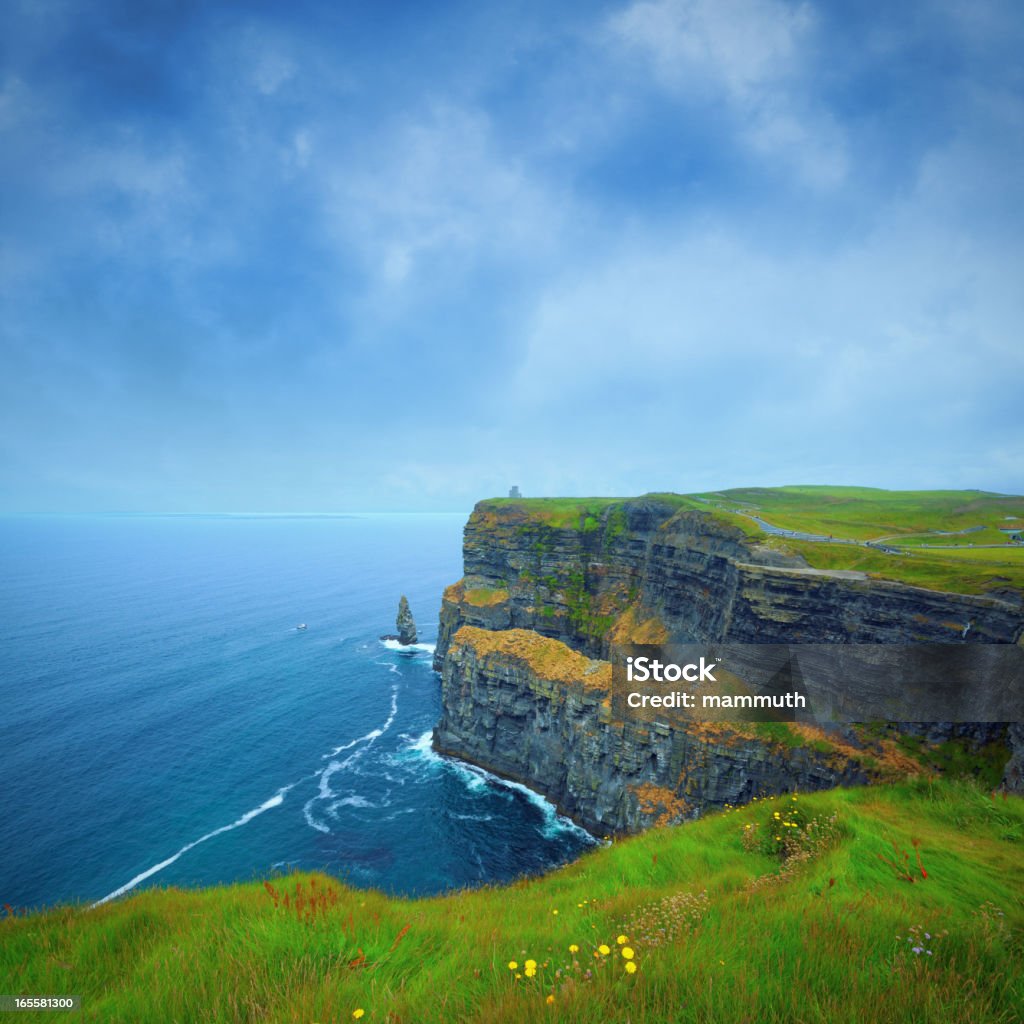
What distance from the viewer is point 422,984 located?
4.25 m

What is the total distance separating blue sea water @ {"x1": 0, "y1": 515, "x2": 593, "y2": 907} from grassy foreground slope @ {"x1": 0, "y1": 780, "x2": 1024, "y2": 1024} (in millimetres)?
9817

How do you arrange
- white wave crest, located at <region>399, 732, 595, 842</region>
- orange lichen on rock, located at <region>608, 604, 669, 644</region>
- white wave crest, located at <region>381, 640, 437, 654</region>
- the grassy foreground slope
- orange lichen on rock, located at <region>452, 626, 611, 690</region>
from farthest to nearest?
white wave crest, located at <region>381, 640, 437, 654</region> → orange lichen on rock, located at <region>608, 604, 669, 644</region> → orange lichen on rock, located at <region>452, 626, 611, 690</region> → white wave crest, located at <region>399, 732, 595, 842</region> → the grassy foreground slope

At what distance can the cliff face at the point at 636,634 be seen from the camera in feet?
95.5

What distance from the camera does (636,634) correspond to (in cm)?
5353

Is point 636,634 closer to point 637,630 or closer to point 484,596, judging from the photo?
point 637,630

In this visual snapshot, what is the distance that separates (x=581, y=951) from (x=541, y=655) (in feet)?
141

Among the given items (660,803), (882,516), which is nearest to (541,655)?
(660,803)

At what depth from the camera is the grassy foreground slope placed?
3.61 metres

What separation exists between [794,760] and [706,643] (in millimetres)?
13809

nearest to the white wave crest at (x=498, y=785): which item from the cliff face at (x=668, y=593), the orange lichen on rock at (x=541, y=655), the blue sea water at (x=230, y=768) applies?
the blue sea water at (x=230, y=768)

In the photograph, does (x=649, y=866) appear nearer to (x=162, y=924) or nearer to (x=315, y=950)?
(x=315, y=950)

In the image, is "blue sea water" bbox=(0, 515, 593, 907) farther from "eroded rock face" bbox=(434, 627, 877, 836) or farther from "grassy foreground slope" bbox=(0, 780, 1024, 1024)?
"grassy foreground slope" bbox=(0, 780, 1024, 1024)

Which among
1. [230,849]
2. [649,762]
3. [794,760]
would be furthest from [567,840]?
[230,849]

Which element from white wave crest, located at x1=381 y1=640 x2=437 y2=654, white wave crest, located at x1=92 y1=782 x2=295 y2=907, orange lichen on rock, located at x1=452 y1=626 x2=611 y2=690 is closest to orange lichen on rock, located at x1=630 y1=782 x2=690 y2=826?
orange lichen on rock, located at x1=452 y1=626 x2=611 y2=690
